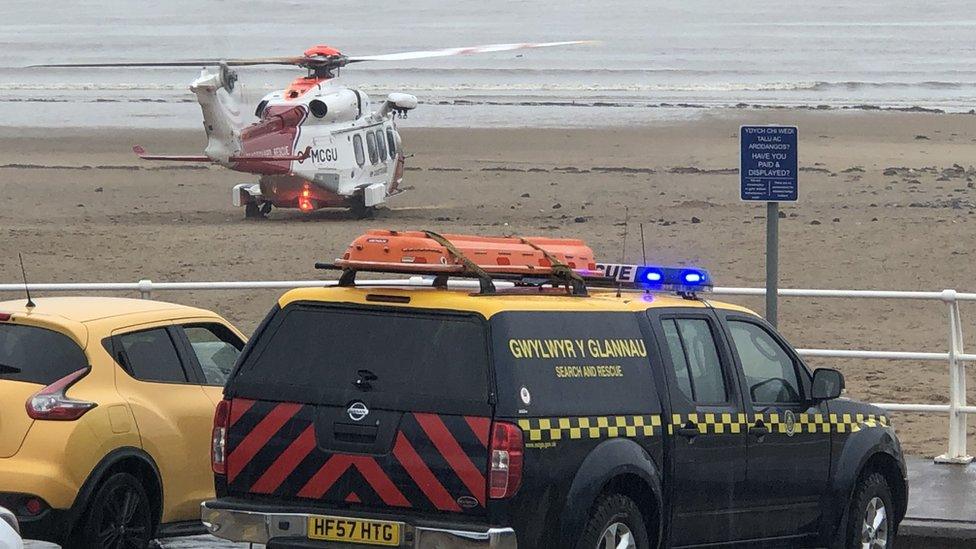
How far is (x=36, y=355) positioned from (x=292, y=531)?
2.08 m

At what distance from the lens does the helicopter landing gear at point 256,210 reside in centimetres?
3161

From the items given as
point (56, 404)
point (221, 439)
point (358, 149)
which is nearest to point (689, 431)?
point (221, 439)

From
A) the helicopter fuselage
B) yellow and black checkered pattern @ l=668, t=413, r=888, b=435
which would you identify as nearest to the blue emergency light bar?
yellow and black checkered pattern @ l=668, t=413, r=888, b=435

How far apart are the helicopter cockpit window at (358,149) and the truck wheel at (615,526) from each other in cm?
2497

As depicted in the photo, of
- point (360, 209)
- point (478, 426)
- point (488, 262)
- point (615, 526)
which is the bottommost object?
point (360, 209)

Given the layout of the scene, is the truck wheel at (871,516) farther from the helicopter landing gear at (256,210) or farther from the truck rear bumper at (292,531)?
the helicopter landing gear at (256,210)

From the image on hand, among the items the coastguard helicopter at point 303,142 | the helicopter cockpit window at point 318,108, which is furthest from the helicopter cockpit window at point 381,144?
the helicopter cockpit window at point 318,108

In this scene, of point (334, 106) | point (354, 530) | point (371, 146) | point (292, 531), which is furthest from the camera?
point (371, 146)

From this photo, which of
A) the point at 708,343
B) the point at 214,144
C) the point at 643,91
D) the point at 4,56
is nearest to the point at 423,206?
the point at 214,144

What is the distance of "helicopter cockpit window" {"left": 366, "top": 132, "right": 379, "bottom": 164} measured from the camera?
109 feet

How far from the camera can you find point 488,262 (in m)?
8.28

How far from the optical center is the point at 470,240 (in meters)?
8.29

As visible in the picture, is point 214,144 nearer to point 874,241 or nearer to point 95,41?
point 874,241

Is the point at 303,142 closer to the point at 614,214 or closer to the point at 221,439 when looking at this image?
the point at 614,214
